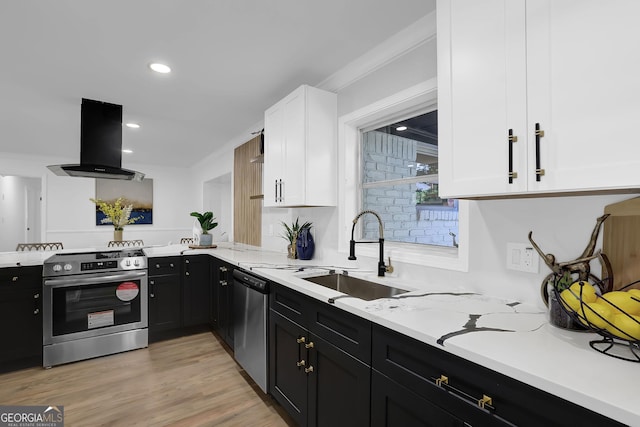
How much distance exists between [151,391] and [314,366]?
1.48 meters

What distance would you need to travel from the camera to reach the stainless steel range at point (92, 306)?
2721 millimetres

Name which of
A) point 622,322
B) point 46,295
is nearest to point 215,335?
point 46,295

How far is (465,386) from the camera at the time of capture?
0.93 m

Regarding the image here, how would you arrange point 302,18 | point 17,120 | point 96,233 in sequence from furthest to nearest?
point 96,233 < point 17,120 < point 302,18

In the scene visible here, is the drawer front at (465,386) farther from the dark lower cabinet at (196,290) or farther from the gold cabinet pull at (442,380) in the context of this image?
the dark lower cabinet at (196,290)

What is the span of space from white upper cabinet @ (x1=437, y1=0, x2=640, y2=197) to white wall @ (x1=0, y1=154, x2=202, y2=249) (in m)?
6.26

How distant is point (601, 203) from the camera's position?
1.18m

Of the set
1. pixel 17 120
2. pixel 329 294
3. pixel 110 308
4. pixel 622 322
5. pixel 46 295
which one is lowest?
pixel 110 308

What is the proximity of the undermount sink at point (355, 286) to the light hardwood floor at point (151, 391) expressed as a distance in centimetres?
89

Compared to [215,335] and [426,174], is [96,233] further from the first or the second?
[426,174]

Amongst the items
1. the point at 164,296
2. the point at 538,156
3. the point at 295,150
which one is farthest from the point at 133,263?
the point at 538,156

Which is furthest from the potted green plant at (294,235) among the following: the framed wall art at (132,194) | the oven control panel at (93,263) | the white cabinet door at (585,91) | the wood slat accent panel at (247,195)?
the framed wall art at (132,194)

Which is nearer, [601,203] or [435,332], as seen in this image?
[435,332]

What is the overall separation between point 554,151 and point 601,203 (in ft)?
1.23
